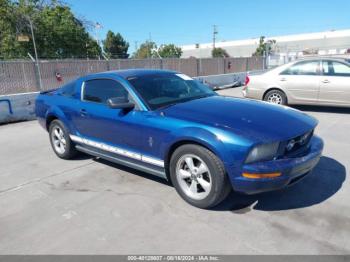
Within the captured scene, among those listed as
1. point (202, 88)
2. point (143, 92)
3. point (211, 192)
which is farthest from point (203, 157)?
point (202, 88)

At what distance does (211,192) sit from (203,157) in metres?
0.39

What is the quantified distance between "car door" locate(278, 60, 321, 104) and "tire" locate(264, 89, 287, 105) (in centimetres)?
17

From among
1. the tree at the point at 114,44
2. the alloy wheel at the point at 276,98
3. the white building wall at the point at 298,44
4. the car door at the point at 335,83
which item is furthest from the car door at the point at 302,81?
the white building wall at the point at 298,44

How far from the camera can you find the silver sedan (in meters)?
7.98

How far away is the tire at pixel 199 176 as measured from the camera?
316 centimetres

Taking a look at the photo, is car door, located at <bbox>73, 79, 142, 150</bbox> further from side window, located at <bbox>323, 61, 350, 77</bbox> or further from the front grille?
side window, located at <bbox>323, 61, 350, 77</bbox>

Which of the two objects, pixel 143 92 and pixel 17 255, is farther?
pixel 143 92

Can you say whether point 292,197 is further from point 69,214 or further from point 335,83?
Result: point 335,83

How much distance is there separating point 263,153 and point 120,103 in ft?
5.94

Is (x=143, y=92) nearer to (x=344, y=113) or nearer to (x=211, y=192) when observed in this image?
(x=211, y=192)

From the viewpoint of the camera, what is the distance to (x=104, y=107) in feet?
14.2

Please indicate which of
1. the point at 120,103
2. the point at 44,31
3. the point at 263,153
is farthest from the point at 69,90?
the point at 44,31

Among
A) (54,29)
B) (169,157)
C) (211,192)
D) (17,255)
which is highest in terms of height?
(54,29)

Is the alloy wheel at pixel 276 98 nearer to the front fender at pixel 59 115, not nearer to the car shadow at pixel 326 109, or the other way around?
the car shadow at pixel 326 109
